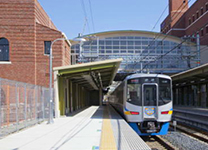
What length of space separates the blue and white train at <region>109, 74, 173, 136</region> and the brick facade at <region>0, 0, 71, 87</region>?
10502 mm

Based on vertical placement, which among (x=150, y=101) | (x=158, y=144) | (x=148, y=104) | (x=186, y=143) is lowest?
(x=158, y=144)

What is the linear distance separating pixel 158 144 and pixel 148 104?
1.92 metres

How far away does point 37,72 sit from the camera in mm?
21953

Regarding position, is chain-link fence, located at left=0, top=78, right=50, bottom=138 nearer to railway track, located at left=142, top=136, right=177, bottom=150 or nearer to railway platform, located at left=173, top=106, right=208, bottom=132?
railway track, located at left=142, top=136, right=177, bottom=150

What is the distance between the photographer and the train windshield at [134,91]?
41.3 ft

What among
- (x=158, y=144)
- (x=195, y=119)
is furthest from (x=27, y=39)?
(x=158, y=144)

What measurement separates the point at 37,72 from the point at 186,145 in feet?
48.5

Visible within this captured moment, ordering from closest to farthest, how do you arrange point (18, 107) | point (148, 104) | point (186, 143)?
1. point (186, 143)
2. point (18, 107)
3. point (148, 104)

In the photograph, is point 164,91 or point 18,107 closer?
point 18,107

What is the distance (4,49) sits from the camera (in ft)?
72.5

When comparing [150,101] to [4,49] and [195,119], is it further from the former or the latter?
[4,49]

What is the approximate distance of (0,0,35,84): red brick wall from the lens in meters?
21.9

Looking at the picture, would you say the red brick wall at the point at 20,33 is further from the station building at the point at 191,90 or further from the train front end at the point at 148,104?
the station building at the point at 191,90

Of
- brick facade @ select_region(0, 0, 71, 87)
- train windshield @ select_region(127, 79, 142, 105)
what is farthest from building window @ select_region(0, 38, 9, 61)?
train windshield @ select_region(127, 79, 142, 105)
